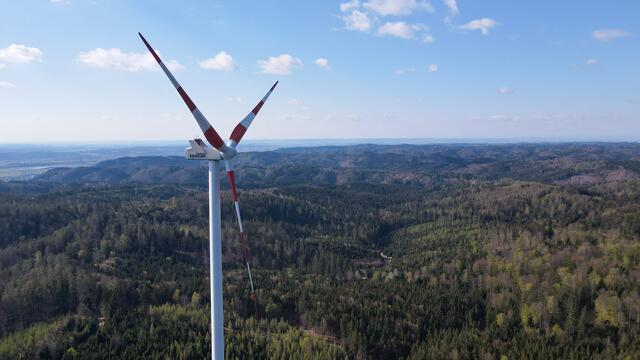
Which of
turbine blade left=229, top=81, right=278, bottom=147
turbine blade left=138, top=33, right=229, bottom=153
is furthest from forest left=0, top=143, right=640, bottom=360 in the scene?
turbine blade left=138, top=33, right=229, bottom=153

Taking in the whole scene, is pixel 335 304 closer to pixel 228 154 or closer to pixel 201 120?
pixel 228 154

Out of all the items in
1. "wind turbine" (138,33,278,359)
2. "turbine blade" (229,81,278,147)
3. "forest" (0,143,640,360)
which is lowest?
"forest" (0,143,640,360)

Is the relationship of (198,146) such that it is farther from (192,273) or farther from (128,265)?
(128,265)

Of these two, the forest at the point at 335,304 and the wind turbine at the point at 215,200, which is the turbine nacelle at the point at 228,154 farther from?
the forest at the point at 335,304

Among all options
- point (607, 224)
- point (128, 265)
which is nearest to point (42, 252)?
point (128, 265)

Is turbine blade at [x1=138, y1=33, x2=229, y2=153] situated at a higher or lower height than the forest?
higher

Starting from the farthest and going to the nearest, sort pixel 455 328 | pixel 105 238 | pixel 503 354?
pixel 105 238 < pixel 455 328 < pixel 503 354

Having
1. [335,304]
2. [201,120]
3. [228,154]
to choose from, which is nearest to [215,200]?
[228,154]

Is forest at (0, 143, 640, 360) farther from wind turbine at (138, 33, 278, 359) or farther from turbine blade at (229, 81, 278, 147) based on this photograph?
turbine blade at (229, 81, 278, 147)
